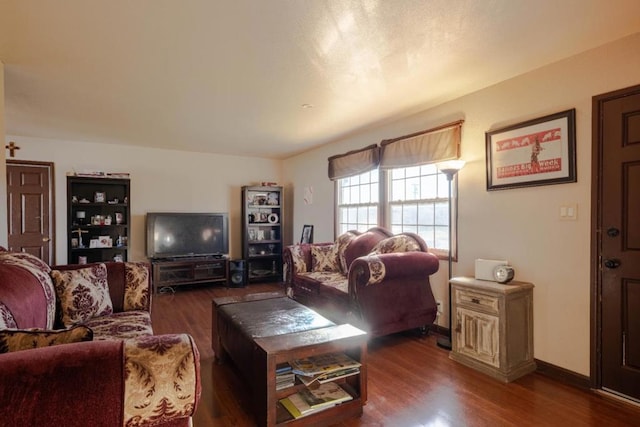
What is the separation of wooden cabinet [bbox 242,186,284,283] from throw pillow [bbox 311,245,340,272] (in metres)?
1.89

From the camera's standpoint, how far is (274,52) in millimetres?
2324

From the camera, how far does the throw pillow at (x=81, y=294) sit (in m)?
2.20

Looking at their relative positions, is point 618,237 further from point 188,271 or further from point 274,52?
point 188,271

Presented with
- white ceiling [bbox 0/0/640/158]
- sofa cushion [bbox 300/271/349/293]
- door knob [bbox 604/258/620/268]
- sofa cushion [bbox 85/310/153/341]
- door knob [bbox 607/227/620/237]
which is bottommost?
sofa cushion [bbox 300/271/349/293]

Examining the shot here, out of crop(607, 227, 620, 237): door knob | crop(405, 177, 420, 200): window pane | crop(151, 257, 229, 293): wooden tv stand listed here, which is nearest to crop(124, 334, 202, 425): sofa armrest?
crop(607, 227, 620, 237): door knob

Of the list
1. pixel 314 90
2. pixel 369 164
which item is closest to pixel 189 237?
pixel 369 164

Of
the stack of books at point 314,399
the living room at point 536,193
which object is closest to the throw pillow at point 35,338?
the stack of books at point 314,399

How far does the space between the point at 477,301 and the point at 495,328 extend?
23 centimetres

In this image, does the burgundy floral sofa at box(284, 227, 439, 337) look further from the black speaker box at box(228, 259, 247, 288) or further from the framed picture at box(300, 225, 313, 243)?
the black speaker box at box(228, 259, 247, 288)

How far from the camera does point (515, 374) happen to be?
2.47 metres

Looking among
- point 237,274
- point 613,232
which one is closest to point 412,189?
point 613,232

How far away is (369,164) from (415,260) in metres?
1.55

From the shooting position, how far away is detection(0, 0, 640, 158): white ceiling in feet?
6.07

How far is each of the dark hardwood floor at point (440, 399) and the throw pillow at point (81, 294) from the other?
87 centimetres
